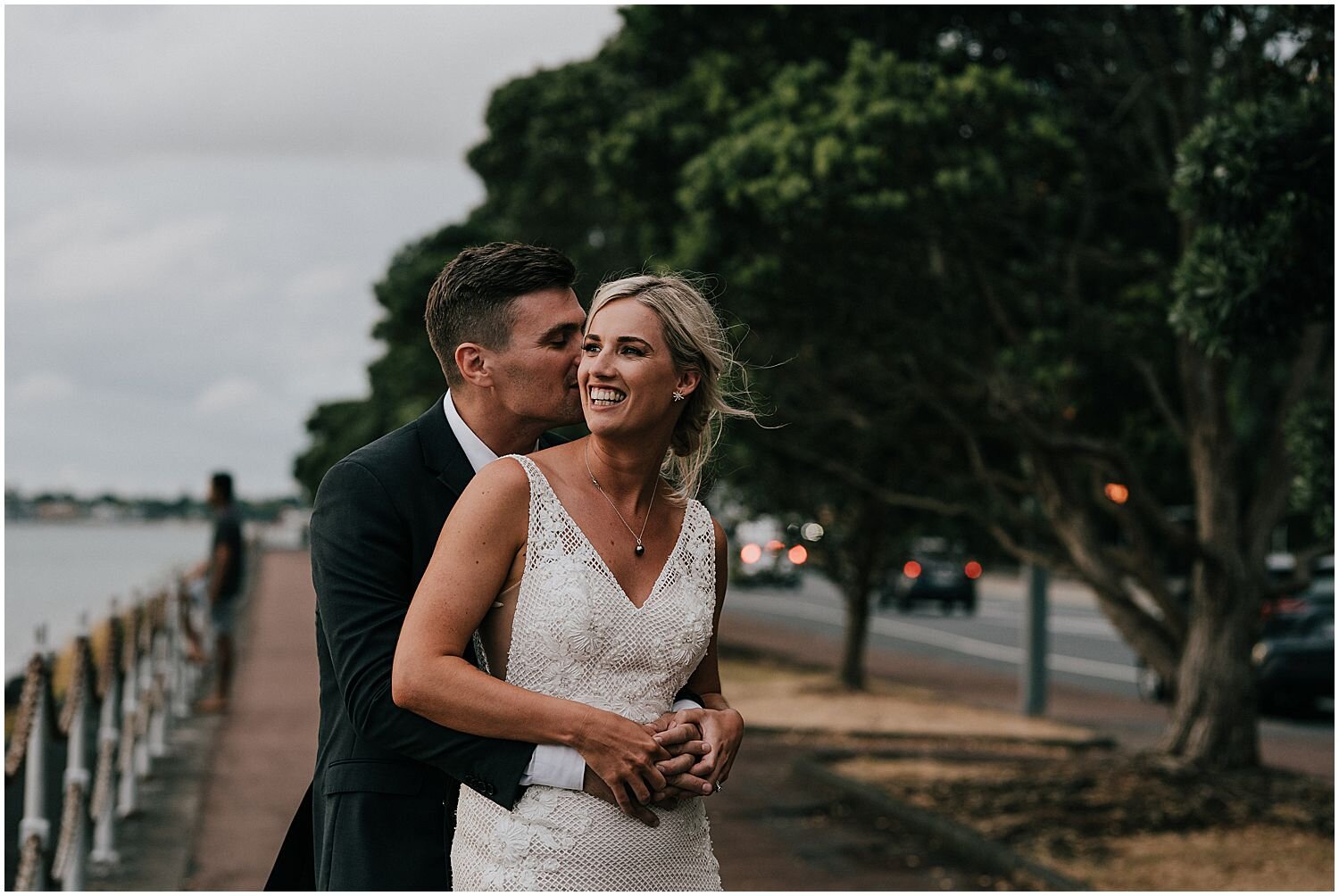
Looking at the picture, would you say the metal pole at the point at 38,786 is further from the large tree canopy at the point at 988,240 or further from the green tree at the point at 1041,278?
the green tree at the point at 1041,278

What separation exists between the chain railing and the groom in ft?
10.4

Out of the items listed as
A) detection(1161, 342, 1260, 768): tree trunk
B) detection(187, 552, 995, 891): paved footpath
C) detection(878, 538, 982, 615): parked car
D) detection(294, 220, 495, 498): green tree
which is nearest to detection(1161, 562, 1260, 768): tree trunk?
detection(1161, 342, 1260, 768): tree trunk

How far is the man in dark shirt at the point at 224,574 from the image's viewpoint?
45.6ft

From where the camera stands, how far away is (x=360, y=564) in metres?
2.75

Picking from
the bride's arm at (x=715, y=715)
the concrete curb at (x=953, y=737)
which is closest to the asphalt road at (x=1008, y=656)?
the concrete curb at (x=953, y=737)

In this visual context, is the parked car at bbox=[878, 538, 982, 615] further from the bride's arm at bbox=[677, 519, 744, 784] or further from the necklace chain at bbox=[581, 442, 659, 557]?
the necklace chain at bbox=[581, 442, 659, 557]

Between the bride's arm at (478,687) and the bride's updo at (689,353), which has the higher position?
the bride's updo at (689,353)

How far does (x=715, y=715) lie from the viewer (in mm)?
2715

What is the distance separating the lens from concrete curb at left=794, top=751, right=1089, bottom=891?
7805 millimetres

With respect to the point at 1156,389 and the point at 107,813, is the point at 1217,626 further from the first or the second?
the point at 107,813

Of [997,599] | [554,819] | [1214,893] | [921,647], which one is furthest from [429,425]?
[997,599]

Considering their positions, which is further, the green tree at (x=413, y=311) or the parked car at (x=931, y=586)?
→ the parked car at (x=931, y=586)

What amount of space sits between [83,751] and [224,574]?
688 cm

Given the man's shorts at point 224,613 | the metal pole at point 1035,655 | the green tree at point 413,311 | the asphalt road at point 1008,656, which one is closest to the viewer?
the man's shorts at point 224,613
